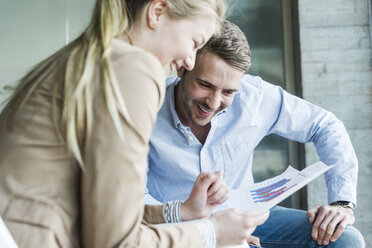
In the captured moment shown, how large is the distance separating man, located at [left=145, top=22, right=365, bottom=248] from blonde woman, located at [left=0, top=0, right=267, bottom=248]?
0.93 meters

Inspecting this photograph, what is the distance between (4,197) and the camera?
848 mm

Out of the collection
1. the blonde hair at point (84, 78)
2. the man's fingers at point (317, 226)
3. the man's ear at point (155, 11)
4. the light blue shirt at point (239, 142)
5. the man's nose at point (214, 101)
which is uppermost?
the man's ear at point (155, 11)

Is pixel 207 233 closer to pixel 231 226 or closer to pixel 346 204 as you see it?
pixel 231 226

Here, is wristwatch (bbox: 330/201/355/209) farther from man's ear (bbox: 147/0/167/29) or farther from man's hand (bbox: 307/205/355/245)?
man's ear (bbox: 147/0/167/29)

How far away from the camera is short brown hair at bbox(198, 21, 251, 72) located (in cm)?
183

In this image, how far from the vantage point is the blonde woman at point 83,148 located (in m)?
0.82

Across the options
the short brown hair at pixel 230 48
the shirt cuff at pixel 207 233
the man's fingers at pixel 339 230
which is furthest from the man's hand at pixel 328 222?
the shirt cuff at pixel 207 233

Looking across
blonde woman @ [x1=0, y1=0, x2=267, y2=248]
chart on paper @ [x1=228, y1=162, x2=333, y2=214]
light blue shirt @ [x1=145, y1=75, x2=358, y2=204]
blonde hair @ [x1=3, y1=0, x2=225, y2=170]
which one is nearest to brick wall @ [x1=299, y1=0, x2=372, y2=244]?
light blue shirt @ [x1=145, y1=75, x2=358, y2=204]

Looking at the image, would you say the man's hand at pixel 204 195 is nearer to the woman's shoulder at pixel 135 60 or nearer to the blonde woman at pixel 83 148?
the blonde woman at pixel 83 148

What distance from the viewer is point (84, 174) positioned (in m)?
0.83

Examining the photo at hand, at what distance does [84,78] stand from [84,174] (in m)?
0.17

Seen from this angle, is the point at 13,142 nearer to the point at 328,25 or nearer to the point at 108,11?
the point at 108,11

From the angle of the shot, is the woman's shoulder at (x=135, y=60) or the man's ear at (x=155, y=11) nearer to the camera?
the woman's shoulder at (x=135, y=60)

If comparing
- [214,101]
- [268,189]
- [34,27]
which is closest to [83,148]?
[268,189]
